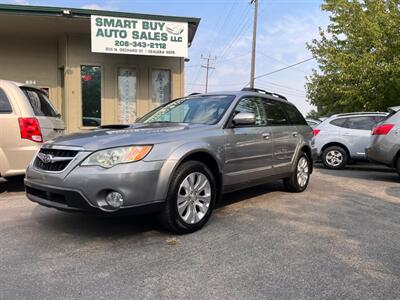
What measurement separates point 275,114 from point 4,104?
167 inches

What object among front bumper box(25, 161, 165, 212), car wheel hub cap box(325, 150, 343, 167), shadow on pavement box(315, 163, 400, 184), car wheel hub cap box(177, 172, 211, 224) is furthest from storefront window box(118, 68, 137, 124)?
front bumper box(25, 161, 165, 212)

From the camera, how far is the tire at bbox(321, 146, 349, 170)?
11.3 m

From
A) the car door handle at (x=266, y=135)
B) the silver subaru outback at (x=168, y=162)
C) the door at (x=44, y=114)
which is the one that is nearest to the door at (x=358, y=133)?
the silver subaru outback at (x=168, y=162)

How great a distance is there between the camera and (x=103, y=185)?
4.09 meters

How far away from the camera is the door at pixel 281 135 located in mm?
6475

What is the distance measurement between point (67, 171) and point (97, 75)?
32.1 ft

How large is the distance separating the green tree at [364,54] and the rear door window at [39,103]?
A: 13306mm

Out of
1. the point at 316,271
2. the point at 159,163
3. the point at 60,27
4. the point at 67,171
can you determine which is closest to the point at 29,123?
the point at 67,171

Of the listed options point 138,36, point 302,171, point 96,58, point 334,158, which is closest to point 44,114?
point 302,171

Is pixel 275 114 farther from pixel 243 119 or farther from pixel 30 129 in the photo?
pixel 30 129

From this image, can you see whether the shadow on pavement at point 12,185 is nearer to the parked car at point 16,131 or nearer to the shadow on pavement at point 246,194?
the parked car at point 16,131

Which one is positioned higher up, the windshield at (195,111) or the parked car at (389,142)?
the windshield at (195,111)

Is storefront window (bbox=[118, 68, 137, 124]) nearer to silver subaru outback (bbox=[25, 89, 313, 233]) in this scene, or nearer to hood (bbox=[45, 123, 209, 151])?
silver subaru outback (bbox=[25, 89, 313, 233])

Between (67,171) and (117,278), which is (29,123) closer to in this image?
(67,171)
